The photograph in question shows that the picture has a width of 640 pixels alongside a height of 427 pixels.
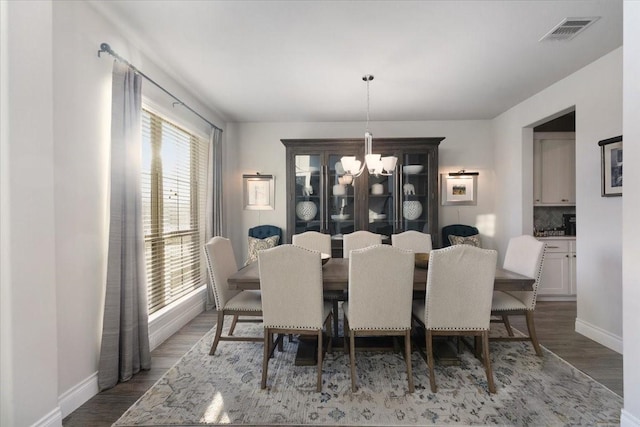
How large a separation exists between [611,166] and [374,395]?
2782mm

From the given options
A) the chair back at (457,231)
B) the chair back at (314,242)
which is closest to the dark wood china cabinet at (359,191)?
the chair back at (457,231)

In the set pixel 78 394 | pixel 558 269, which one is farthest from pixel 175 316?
pixel 558 269

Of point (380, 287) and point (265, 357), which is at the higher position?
point (380, 287)

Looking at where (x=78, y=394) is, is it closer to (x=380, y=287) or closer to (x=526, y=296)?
(x=380, y=287)

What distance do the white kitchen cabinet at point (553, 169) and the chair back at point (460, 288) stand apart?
3.01m

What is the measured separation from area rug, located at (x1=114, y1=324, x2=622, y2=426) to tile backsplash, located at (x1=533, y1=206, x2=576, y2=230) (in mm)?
2521

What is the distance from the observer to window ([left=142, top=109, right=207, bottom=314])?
279 centimetres

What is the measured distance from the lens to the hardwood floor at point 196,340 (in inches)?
72.8

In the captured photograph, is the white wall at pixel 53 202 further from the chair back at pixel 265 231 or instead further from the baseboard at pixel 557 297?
the baseboard at pixel 557 297

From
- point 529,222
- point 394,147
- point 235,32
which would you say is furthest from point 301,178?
point 529,222

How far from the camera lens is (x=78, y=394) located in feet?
6.17

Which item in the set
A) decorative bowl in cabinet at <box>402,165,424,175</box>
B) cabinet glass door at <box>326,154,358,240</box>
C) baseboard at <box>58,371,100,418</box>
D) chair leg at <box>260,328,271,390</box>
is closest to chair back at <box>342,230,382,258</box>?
cabinet glass door at <box>326,154,358,240</box>

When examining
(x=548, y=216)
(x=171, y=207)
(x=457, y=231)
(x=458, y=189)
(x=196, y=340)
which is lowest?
(x=196, y=340)

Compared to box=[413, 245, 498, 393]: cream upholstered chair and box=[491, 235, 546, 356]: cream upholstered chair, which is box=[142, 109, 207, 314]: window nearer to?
box=[413, 245, 498, 393]: cream upholstered chair
